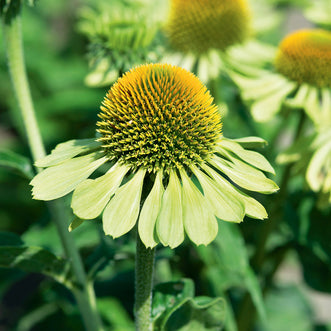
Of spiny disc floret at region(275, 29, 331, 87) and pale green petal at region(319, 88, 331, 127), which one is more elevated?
spiny disc floret at region(275, 29, 331, 87)

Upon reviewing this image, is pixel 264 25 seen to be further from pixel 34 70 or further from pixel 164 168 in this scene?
pixel 34 70

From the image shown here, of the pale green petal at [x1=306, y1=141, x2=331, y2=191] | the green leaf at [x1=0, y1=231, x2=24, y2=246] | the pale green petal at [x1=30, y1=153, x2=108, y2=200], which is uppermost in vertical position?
the pale green petal at [x1=30, y1=153, x2=108, y2=200]

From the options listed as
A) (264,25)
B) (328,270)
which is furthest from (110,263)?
(264,25)

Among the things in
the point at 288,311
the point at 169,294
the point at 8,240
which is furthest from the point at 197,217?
the point at 288,311

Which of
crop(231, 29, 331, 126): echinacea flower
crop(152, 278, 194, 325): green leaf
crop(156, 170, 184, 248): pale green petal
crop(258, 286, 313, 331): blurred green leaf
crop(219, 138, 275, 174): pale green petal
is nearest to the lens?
crop(156, 170, 184, 248): pale green petal

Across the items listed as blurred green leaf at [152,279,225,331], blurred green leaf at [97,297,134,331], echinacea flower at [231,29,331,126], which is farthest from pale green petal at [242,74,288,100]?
blurred green leaf at [97,297,134,331]

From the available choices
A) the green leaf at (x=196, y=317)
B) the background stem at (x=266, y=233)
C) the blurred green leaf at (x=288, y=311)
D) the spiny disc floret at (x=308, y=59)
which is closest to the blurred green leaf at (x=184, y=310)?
the green leaf at (x=196, y=317)

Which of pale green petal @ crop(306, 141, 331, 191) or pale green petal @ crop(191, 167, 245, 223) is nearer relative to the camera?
pale green petal @ crop(191, 167, 245, 223)

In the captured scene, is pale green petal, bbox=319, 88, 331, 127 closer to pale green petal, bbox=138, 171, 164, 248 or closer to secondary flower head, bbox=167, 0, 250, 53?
secondary flower head, bbox=167, 0, 250, 53
